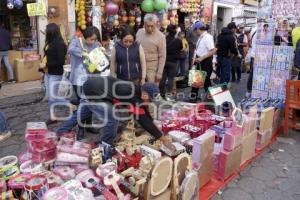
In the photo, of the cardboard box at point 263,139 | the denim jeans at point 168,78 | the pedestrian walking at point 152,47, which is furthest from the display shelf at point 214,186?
the denim jeans at point 168,78

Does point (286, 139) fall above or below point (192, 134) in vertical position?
below

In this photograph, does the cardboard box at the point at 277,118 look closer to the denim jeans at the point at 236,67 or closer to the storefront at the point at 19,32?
the denim jeans at the point at 236,67

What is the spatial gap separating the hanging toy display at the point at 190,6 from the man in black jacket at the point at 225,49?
4.24m

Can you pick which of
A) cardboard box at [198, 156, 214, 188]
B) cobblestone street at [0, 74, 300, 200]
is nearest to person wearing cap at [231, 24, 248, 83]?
cobblestone street at [0, 74, 300, 200]

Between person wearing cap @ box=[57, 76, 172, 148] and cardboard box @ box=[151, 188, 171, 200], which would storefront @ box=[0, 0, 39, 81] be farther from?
cardboard box @ box=[151, 188, 171, 200]

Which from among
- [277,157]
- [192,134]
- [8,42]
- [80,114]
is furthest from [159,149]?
[8,42]

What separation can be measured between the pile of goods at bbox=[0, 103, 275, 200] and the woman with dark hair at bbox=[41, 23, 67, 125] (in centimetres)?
166

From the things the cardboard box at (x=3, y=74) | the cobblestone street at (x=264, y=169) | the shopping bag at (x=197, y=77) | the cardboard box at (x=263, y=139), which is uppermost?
the shopping bag at (x=197, y=77)

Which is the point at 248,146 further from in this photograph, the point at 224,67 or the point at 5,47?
the point at 5,47

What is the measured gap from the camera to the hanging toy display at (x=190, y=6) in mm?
10936

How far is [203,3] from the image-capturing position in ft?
40.3

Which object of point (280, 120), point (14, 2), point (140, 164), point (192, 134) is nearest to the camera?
point (140, 164)

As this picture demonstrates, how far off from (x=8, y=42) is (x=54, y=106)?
3038 millimetres

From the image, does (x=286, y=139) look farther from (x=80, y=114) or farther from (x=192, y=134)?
(x=80, y=114)
